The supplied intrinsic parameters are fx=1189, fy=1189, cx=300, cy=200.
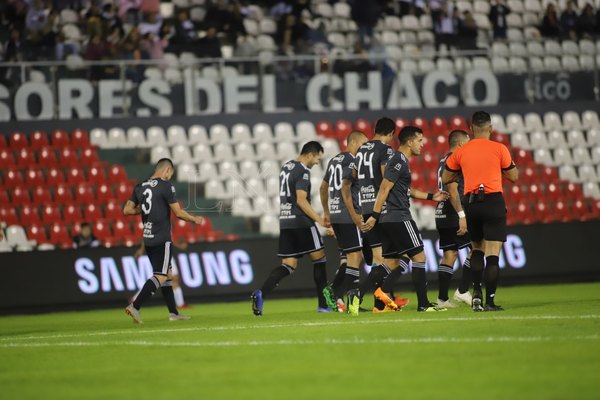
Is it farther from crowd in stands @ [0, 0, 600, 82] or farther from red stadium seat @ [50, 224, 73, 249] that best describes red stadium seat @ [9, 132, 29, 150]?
red stadium seat @ [50, 224, 73, 249]

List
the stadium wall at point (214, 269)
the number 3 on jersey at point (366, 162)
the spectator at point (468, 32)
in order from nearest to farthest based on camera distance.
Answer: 1. the number 3 on jersey at point (366, 162)
2. the stadium wall at point (214, 269)
3. the spectator at point (468, 32)

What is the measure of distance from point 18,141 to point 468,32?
10656 mm

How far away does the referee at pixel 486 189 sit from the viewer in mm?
13680

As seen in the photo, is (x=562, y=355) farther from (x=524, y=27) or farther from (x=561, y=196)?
(x=524, y=27)

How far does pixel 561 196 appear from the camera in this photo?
26469mm

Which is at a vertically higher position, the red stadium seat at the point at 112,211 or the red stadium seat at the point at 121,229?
the red stadium seat at the point at 112,211

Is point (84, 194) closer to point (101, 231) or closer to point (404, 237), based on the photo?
point (101, 231)

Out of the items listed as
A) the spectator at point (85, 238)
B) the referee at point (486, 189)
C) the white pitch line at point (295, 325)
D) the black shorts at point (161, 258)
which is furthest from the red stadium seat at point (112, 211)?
the referee at point (486, 189)

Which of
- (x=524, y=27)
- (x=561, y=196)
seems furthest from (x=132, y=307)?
(x=524, y=27)

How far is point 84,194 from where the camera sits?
Answer: 80.1 ft

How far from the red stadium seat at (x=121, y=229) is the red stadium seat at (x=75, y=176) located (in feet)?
4.85

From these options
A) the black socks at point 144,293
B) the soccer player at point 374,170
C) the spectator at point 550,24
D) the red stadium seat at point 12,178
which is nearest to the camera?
the soccer player at point 374,170

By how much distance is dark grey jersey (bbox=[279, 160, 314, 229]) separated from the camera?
16047mm

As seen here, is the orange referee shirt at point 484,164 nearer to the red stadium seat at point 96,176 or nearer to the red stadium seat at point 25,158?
the red stadium seat at point 96,176
